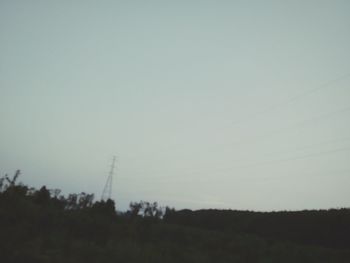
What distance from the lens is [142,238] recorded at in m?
23.2

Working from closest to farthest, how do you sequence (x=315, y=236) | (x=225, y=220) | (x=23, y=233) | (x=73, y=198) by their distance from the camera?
(x=23, y=233)
(x=315, y=236)
(x=225, y=220)
(x=73, y=198)

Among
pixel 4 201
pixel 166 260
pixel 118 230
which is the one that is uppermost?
pixel 4 201

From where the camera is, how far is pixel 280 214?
135 ft

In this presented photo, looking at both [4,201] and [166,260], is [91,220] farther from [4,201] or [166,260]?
[166,260]

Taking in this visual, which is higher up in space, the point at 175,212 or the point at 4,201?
the point at 175,212

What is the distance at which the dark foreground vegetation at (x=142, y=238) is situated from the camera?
13812mm

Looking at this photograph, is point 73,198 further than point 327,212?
Yes

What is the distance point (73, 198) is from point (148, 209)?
18.5 m

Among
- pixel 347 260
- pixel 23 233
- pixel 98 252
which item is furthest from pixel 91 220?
pixel 347 260

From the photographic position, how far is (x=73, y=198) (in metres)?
57.6

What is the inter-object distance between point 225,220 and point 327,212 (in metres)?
20.1

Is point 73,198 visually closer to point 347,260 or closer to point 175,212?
point 175,212

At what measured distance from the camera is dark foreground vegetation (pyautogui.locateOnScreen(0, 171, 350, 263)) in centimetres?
1381

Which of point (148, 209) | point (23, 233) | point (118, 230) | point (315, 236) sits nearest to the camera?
point (23, 233)
